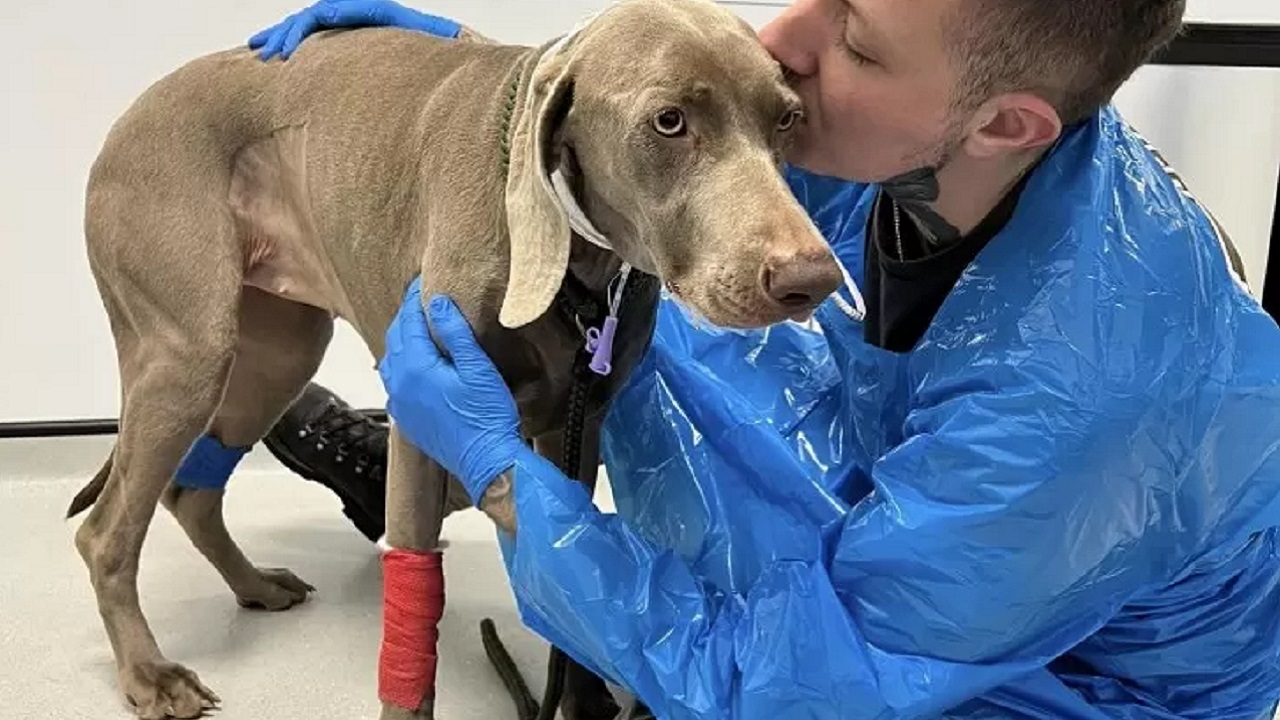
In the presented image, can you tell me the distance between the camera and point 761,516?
178cm

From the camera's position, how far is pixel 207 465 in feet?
7.21

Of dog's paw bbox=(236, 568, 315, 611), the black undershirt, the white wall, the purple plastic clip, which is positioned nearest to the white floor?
dog's paw bbox=(236, 568, 315, 611)

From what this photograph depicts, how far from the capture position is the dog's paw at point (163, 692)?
1968mm

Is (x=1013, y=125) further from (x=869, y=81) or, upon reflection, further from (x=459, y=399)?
(x=459, y=399)

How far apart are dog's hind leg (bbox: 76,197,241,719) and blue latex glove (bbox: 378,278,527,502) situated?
421 millimetres

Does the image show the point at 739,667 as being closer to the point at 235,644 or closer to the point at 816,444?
the point at 816,444

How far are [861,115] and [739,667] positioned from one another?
586 millimetres

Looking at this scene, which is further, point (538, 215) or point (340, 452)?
point (340, 452)

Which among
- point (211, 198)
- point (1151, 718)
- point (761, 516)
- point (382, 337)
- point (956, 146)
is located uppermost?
point (956, 146)

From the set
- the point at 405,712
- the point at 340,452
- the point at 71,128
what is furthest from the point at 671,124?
the point at 71,128

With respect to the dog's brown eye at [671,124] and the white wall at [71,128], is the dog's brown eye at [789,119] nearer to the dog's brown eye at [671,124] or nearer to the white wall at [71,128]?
the dog's brown eye at [671,124]

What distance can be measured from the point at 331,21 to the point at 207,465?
0.72 m

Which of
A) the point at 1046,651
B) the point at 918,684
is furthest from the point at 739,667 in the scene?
the point at 1046,651

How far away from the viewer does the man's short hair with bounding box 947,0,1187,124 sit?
131 centimetres
